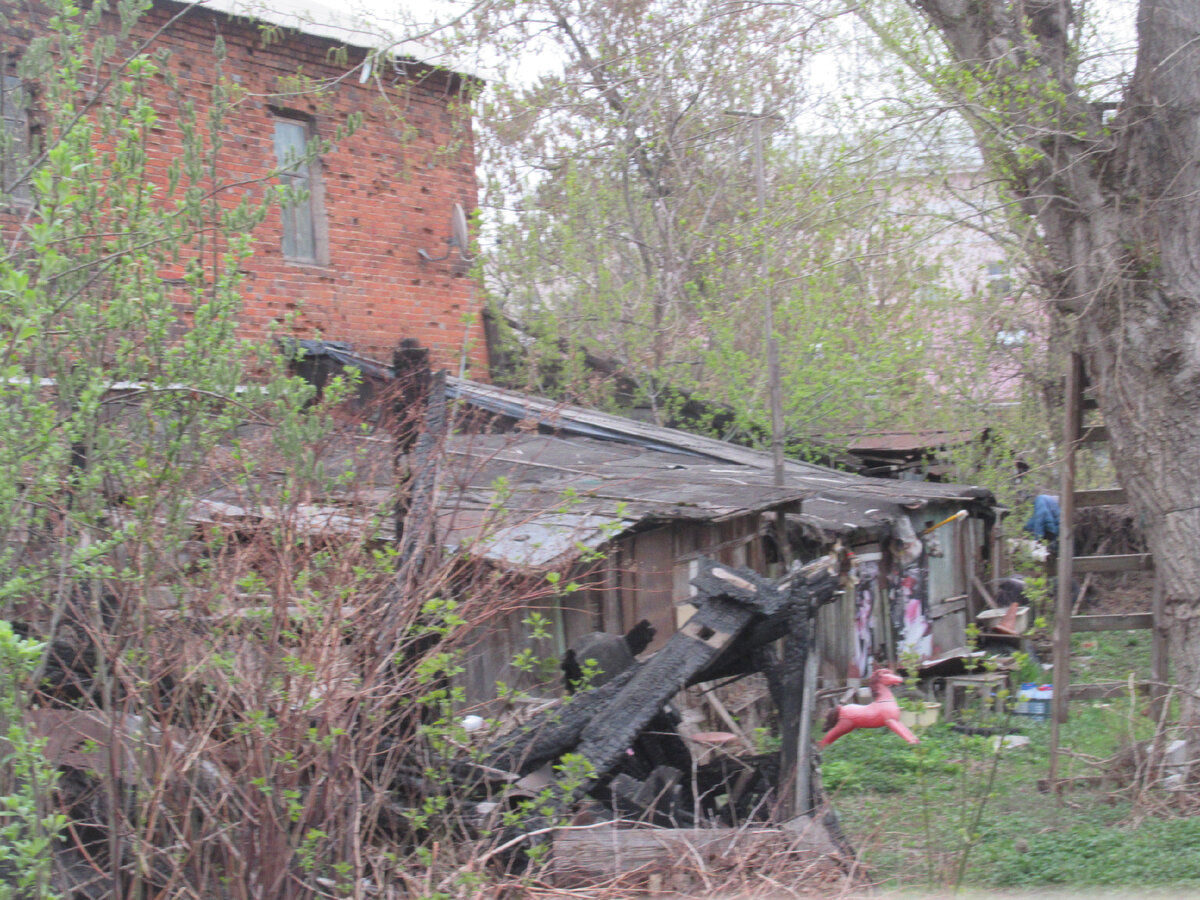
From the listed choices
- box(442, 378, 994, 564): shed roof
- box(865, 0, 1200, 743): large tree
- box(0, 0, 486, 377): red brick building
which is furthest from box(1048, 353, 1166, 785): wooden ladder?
box(0, 0, 486, 377): red brick building

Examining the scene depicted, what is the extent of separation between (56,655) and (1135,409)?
6269mm

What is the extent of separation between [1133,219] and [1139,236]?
0.15 metres

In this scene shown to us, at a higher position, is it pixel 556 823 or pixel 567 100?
pixel 567 100

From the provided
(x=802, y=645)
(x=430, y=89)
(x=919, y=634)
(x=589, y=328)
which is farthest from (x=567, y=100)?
(x=802, y=645)

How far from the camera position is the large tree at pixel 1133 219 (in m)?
6.37

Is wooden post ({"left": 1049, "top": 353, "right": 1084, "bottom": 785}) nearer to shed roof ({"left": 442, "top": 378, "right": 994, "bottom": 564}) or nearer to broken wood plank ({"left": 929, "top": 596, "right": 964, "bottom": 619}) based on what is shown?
shed roof ({"left": 442, "top": 378, "right": 994, "bottom": 564})

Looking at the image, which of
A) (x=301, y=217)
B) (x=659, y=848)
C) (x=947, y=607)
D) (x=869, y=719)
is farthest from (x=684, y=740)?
(x=947, y=607)

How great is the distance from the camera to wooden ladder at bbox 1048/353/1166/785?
6660 mm

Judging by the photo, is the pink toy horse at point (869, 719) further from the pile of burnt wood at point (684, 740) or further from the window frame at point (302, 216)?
the window frame at point (302, 216)

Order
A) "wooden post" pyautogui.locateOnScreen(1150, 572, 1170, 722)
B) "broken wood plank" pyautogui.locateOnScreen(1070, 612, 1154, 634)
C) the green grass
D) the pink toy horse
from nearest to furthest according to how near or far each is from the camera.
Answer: the green grass, "wooden post" pyautogui.locateOnScreen(1150, 572, 1170, 722), "broken wood plank" pyautogui.locateOnScreen(1070, 612, 1154, 634), the pink toy horse

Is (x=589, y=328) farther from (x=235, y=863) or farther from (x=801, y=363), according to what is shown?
(x=235, y=863)

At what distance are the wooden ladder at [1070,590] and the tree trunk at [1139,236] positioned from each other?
0.21 m

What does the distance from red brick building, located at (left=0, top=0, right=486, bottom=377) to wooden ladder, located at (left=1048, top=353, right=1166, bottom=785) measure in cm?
669

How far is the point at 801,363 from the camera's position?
1330 centimetres
